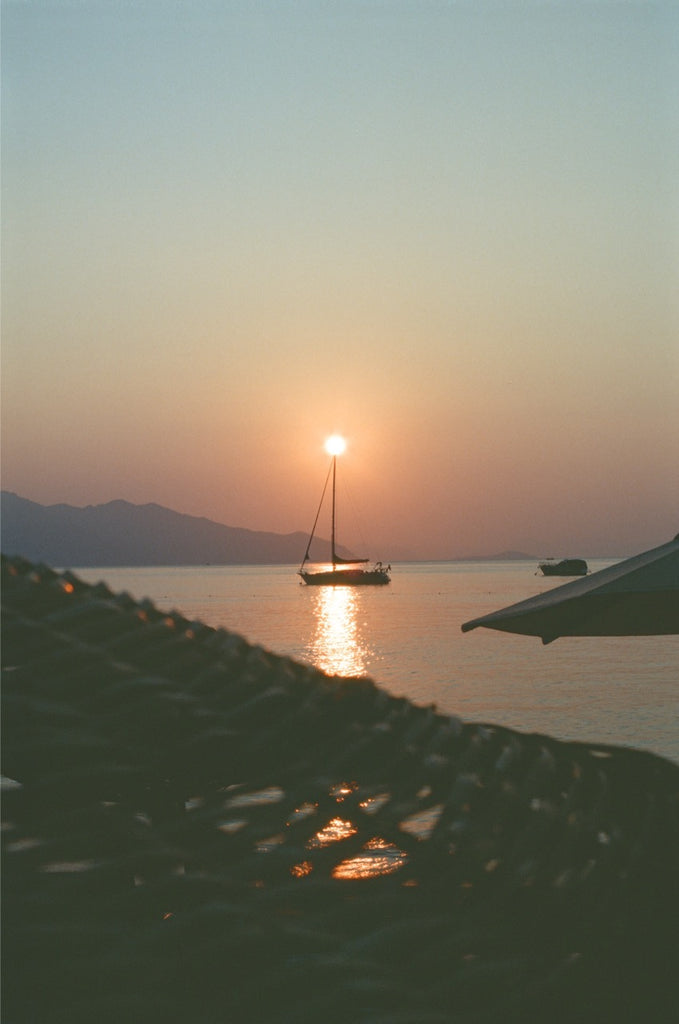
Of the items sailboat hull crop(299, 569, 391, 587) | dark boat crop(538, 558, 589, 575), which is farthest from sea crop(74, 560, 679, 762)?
dark boat crop(538, 558, 589, 575)

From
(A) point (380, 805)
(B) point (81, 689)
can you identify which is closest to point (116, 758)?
(B) point (81, 689)

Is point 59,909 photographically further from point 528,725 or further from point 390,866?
point 528,725

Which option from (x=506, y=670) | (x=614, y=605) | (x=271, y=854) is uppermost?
(x=614, y=605)

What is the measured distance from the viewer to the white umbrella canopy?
5.52 m

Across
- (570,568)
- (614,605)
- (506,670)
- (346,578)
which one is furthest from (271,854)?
(570,568)

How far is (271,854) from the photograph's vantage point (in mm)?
1302

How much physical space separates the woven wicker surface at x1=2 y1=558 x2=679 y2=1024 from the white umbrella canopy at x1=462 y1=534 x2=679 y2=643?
12.6 feet

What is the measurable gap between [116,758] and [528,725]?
87.8ft

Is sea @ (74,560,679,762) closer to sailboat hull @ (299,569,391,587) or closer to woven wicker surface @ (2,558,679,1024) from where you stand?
woven wicker surface @ (2,558,679,1024)

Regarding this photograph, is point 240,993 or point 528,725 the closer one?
point 240,993

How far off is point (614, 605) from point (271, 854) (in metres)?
4.76

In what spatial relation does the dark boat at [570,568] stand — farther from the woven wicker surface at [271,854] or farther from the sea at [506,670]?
the woven wicker surface at [271,854]

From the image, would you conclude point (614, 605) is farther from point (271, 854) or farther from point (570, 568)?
point (570, 568)

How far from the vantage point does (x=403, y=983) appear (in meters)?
1.33
